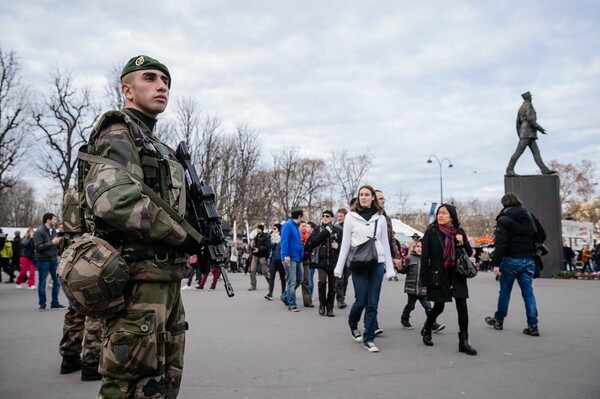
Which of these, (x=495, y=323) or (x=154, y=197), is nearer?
(x=154, y=197)

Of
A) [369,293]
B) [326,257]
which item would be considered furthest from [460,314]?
[326,257]

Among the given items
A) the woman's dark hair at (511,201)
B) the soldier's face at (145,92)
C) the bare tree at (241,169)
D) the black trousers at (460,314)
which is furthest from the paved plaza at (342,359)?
the bare tree at (241,169)

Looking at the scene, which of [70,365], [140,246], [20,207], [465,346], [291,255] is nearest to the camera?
[140,246]

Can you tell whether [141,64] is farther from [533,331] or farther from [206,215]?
[533,331]

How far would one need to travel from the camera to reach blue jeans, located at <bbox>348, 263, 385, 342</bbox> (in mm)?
5984

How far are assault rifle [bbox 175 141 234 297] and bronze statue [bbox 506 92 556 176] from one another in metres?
18.3

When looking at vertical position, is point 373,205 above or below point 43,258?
above

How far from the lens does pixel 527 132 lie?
18266 millimetres

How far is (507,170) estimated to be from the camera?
18.9 meters

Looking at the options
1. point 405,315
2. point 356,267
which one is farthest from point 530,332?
point 356,267

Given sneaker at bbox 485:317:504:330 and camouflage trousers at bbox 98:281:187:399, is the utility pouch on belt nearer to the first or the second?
camouflage trousers at bbox 98:281:187:399

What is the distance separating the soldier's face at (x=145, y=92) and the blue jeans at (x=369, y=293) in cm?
403

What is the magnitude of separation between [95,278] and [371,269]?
447cm

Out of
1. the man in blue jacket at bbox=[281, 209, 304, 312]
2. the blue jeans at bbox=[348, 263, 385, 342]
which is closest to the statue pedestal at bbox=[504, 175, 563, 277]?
the man in blue jacket at bbox=[281, 209, 304, 312]
